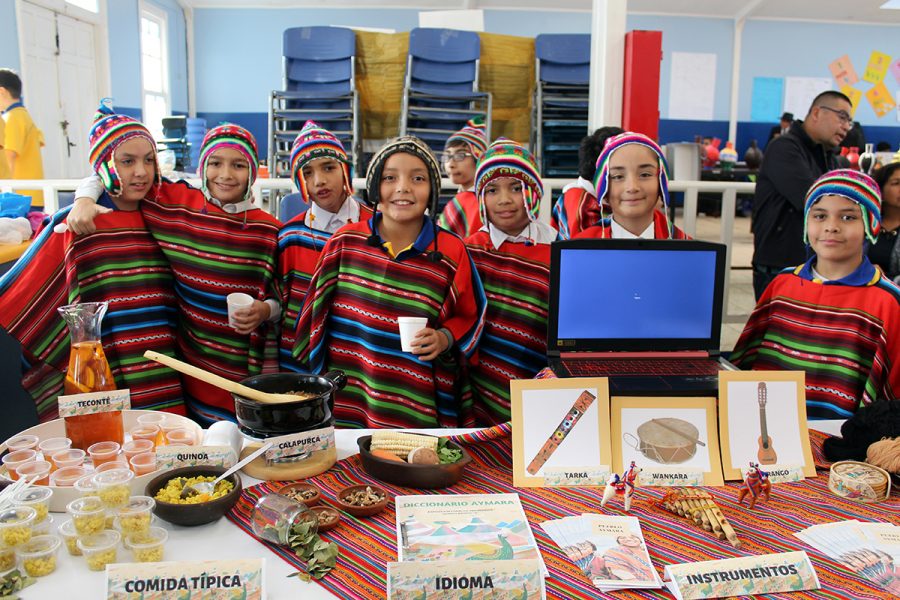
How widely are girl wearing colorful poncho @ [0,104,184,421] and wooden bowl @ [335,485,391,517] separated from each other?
3.97 ft

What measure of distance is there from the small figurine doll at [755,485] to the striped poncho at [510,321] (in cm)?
91

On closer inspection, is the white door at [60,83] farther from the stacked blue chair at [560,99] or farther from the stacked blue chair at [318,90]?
the stacked blue chair at [560,99]

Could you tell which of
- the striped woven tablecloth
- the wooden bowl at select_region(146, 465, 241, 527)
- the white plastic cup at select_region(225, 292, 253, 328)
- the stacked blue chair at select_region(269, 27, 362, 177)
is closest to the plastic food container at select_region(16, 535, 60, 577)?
the wooden bowl at select_region(146, 465, 241, 527)

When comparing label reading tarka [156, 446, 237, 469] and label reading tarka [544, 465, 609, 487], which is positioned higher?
label reading tarka [156, 446, 237, 469]

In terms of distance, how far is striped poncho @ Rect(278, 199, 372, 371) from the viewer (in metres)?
2.34

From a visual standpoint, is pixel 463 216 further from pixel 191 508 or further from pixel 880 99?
pixel 880 99

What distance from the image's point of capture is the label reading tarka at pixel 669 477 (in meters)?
1.39

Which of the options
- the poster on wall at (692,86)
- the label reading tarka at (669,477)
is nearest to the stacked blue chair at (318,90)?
the label reading tarka at (669,477)

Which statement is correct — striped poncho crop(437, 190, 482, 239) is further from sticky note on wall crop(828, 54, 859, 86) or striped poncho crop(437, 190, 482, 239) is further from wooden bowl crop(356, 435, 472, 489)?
sticky note on wall crop(828, 54, 859, 86)

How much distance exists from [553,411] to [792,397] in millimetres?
518

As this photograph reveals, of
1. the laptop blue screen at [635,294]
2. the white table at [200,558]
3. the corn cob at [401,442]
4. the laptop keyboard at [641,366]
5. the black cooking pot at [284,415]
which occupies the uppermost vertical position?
the laptop blue screen at [635,294]

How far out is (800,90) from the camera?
13711mm

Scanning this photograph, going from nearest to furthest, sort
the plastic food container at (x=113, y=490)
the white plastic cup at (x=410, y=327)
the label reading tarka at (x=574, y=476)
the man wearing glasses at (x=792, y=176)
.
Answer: the plastic food container at (x=113, y=490) < the label reading tarka at (x=574, y=476) < the white plastic cup at (x=410, y=327) < the man wearing glasses at (x=792, y=176)

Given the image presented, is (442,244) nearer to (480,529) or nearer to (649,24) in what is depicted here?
(480,529)
